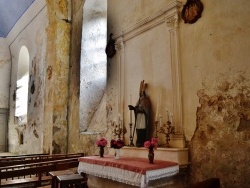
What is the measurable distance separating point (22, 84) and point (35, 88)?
10.2ft

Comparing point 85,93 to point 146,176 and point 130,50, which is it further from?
point 146,176

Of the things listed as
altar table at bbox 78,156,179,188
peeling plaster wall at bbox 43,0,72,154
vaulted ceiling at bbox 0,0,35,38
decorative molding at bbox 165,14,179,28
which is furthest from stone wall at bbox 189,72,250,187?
vaulted ceiling at bbox 0,0,35,38

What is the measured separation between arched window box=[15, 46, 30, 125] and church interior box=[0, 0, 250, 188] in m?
1.85

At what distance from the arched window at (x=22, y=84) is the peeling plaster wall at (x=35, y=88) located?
0.48 meters

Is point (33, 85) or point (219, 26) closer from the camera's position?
point (219, 26)

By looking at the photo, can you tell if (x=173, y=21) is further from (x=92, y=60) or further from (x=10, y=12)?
(x=10, y=12)

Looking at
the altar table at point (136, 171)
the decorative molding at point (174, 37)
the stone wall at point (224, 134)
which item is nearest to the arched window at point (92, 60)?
the decorative molding at point (174, 37)

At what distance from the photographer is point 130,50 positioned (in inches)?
254

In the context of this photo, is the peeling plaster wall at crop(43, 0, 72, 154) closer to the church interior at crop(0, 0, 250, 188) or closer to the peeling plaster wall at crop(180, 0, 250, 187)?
the church interior at crop(0, 0, 250, 188)

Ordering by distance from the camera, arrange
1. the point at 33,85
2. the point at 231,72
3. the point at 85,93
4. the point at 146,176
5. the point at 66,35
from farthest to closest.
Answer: the point at 33,85 → the point at 66,35 → the point at 85,93 → the point at 231,72 → the point at 146,176

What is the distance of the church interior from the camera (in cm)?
416

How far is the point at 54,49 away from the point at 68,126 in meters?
2.68

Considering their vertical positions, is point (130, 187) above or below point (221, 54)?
below

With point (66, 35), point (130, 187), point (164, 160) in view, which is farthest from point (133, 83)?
point (66, 35)
